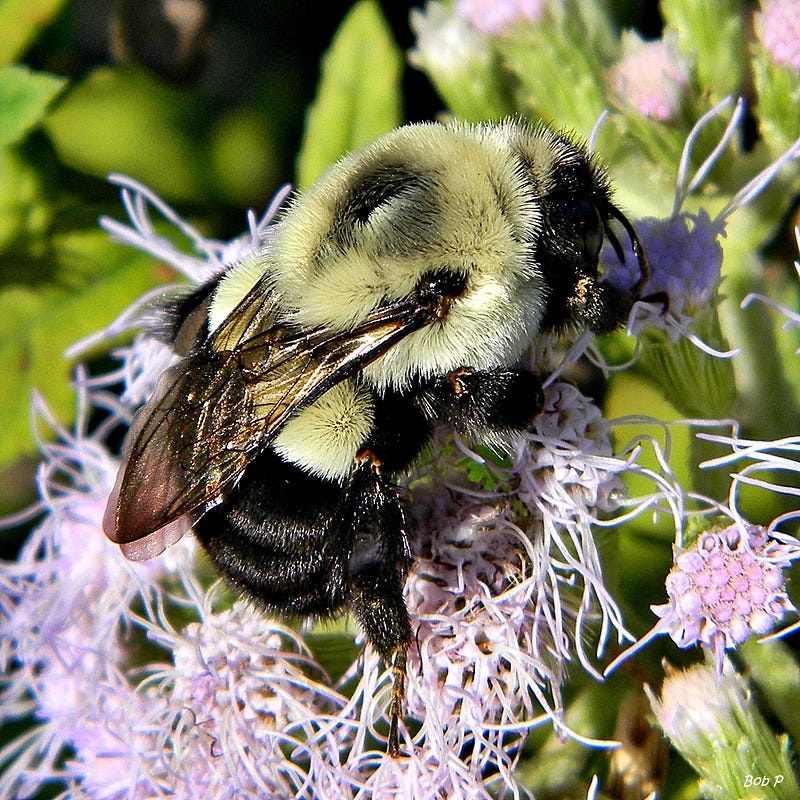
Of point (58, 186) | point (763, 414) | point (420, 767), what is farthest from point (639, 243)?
point (58, 186)

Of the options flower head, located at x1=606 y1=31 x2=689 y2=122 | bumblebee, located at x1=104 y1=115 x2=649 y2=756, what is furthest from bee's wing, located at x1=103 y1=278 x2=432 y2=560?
flower head, located at x1=606 y1=31 x2=689 y2=122

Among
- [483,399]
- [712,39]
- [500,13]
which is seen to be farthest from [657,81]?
[483,399]

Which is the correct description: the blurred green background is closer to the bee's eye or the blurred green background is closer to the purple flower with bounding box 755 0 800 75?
the purple flower with bounding box 755 0 800 75

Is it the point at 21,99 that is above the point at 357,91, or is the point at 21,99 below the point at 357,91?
above

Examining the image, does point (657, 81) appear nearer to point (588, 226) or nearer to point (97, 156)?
point (588, 226)

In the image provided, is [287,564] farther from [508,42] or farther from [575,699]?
[508,42]
